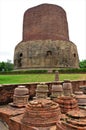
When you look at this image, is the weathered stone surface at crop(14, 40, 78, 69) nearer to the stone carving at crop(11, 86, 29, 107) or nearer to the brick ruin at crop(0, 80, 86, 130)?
the brick ruin at crop(0, 80, 86, 130)

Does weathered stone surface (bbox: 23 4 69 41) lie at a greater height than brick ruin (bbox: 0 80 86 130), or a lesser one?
greater

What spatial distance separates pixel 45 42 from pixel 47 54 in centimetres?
146

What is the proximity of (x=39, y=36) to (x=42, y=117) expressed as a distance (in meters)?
18.8

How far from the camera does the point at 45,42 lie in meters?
19.7

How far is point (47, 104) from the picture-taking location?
237 cm

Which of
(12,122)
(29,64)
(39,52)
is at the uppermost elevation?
(39,52)

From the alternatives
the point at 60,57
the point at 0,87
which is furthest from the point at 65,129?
the point at 60,57

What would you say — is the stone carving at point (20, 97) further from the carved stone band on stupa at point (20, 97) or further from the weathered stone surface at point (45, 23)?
the weathered stone surface at point (45, 23)

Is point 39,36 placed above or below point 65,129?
above

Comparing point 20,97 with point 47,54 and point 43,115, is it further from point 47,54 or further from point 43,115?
point 47,54

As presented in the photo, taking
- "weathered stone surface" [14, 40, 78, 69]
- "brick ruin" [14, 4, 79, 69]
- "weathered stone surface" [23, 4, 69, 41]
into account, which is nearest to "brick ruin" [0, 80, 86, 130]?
"weathered stone surface" [14, 40, 78, 69]

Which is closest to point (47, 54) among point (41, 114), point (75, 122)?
point (41, 114)

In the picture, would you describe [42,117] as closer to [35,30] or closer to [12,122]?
[12,122]

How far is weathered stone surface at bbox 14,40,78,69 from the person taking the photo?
1934cm
